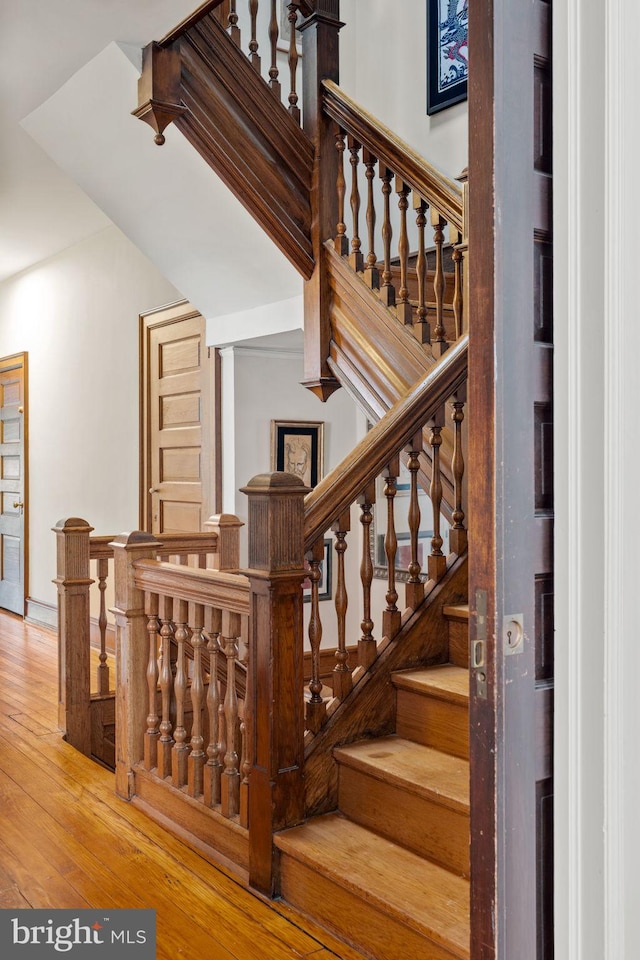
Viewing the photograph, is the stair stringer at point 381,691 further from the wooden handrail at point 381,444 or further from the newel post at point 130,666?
the newel post at point 130,666

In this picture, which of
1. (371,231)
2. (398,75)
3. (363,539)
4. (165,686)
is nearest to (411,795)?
(363,539)

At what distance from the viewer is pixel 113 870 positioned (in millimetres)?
2559

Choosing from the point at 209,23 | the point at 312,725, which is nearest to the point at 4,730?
the point at 312,725

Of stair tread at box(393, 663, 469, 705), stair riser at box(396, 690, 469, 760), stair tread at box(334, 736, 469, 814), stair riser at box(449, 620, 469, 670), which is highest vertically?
stair riser at box(449, 620, 469, 670)

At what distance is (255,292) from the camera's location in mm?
4367

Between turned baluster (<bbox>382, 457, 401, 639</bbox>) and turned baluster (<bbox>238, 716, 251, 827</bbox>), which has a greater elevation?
turned baluster (<bbox>382, 457, 401, 639</bbox>)

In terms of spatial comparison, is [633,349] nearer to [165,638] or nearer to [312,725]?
[312,725]

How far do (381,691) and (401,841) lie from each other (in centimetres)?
49

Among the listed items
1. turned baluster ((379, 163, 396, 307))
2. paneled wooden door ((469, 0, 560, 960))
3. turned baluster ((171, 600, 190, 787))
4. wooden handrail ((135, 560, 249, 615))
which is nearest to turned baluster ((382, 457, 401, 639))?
wooden handrail ((135, 560, 249, 615))

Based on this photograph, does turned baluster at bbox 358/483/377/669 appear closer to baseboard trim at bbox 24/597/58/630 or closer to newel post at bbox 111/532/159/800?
newel post at bbox 111/532/159/800

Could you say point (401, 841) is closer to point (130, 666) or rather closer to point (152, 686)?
point (152, 686)

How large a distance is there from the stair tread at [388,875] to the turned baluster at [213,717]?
40cm

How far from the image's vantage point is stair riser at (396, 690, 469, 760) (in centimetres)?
252

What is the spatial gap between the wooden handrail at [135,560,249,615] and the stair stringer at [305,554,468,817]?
459mm
